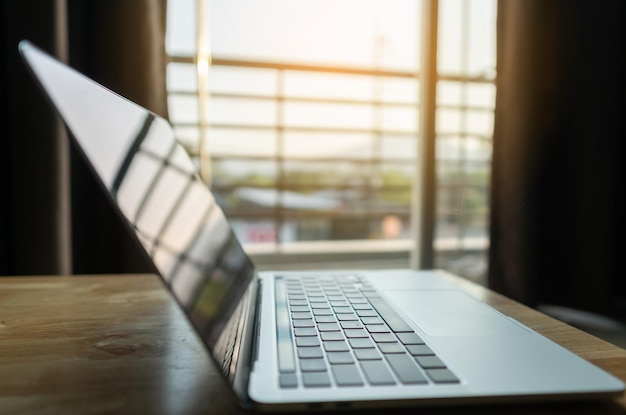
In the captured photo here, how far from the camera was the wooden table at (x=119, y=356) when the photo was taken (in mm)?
283

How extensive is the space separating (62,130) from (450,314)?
3.39ft

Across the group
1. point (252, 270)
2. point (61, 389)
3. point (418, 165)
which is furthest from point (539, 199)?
point (61, 389)

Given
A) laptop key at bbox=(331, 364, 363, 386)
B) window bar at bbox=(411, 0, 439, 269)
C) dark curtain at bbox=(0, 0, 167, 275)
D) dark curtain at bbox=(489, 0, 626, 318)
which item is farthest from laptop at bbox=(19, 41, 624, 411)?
window bar at bbox=(411, 0, 439, 269)

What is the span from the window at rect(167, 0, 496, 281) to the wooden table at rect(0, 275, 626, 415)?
1.21 m

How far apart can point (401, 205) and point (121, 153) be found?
104 inches

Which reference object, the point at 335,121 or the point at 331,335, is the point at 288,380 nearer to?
the point at 331,335

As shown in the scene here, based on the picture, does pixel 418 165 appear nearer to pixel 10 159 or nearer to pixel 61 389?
pixel 10 159

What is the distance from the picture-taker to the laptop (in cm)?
28

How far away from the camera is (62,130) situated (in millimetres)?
1096

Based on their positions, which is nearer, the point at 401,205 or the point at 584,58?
the point at 584,58

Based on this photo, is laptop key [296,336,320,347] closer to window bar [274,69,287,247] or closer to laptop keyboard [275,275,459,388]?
laptop keyboard [275,275,459,388]

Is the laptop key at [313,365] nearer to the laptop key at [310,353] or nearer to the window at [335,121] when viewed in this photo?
Result: the laptop key at [310,353]

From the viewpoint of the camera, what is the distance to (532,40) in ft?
3.92

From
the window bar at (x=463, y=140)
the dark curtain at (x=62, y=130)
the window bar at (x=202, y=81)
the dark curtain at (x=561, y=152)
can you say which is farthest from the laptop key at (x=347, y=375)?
the window bar at (x=463, y=140)
